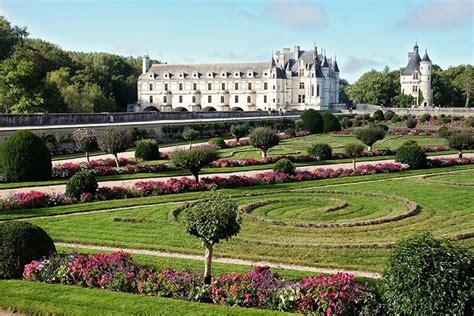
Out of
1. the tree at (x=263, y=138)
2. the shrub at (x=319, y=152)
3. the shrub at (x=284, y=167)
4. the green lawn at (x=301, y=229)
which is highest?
the tree at (x=263, y=138)

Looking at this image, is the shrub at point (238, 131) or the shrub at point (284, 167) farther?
the shrub at point (238, 131)

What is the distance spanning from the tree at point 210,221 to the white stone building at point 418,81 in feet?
275

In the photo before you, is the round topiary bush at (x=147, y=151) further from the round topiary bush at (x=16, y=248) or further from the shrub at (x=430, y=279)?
the shrub at (x=430, y=279)

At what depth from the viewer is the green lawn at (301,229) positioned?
11.6m

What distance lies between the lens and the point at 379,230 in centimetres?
1349

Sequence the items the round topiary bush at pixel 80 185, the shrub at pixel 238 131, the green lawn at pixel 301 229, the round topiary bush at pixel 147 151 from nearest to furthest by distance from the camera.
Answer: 1. the green lawn at pixel 301 229
2. the round topiary bush at pixel 80 185
3. the round topiary bush at pixel 147 151
4. the shrub at pixel 238 131

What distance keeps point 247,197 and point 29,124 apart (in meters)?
17.5

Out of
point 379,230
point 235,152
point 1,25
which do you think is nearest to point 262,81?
point 1,25

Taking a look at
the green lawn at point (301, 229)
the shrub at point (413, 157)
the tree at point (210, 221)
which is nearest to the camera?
the tree at point (210, 221)

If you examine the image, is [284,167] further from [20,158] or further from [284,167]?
[20,158]

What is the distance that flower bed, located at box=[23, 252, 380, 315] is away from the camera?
7.86 meters

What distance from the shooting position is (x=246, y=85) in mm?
86938

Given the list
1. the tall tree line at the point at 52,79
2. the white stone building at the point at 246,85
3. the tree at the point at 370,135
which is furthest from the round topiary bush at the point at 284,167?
the white stone building at the point at 246,85

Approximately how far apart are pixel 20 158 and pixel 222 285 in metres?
13.0
